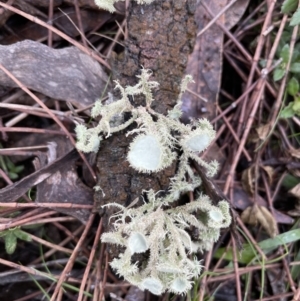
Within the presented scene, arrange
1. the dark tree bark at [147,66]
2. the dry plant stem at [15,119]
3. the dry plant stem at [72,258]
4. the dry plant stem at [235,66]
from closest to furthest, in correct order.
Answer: the dark tree bark at [147,66]
the dry plant stem at [72,258]
the dry plant stem at [15,119]
the dry plant stem at [235,66]

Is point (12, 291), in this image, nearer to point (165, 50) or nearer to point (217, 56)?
point (165, 50)

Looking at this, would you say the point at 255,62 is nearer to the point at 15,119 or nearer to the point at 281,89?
the point at 281,89

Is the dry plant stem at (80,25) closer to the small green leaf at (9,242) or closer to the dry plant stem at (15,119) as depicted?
the dry plant stem at (15,119)

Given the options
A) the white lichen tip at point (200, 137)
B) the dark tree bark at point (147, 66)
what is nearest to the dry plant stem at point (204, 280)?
the dark tree bark at point (147, 66)

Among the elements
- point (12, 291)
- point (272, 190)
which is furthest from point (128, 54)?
point (12, 291)

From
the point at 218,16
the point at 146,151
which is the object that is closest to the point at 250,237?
the point at 146,151

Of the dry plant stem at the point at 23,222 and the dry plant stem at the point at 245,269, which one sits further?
the dry plant stem at the point at 245,269

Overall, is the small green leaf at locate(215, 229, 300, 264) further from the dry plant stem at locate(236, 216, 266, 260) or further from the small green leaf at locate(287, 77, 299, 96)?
the small green leaf at locate(287, 77, 299, 96)
